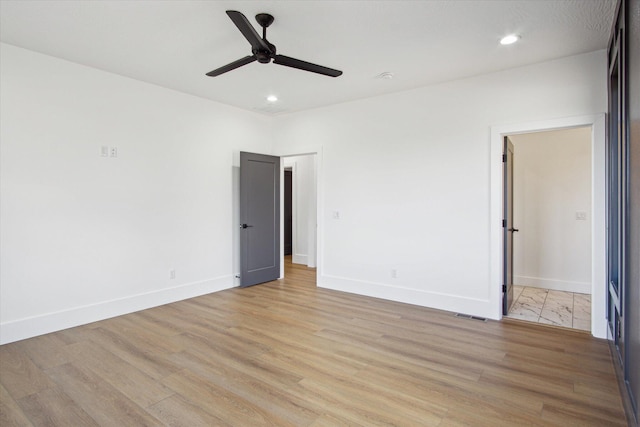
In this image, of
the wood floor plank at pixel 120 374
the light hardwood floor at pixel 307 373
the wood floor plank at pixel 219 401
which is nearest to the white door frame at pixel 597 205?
the light hardwood floor at pixel 307 373

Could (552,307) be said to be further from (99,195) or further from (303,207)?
(99,195)

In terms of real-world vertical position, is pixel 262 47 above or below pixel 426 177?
above

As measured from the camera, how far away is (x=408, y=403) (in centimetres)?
222

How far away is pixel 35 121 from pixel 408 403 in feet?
13.8

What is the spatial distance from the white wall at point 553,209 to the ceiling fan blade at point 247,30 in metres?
4.52

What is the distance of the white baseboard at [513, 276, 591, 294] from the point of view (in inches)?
196

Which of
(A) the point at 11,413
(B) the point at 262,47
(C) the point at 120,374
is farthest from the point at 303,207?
(A) the point at 11,413

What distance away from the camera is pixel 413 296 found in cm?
442

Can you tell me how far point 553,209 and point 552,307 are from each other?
1.64 m

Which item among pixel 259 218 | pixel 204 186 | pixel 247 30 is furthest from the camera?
pixel 259 218

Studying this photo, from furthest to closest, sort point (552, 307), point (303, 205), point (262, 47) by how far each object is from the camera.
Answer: point (303, 205), point (552, 307), point (262, 47)

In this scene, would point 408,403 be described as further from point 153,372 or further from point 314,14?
point 314,14

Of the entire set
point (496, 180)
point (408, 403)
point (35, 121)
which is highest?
point (35, 121)

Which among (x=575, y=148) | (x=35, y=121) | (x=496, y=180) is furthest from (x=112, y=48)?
(x=575, y=148)
